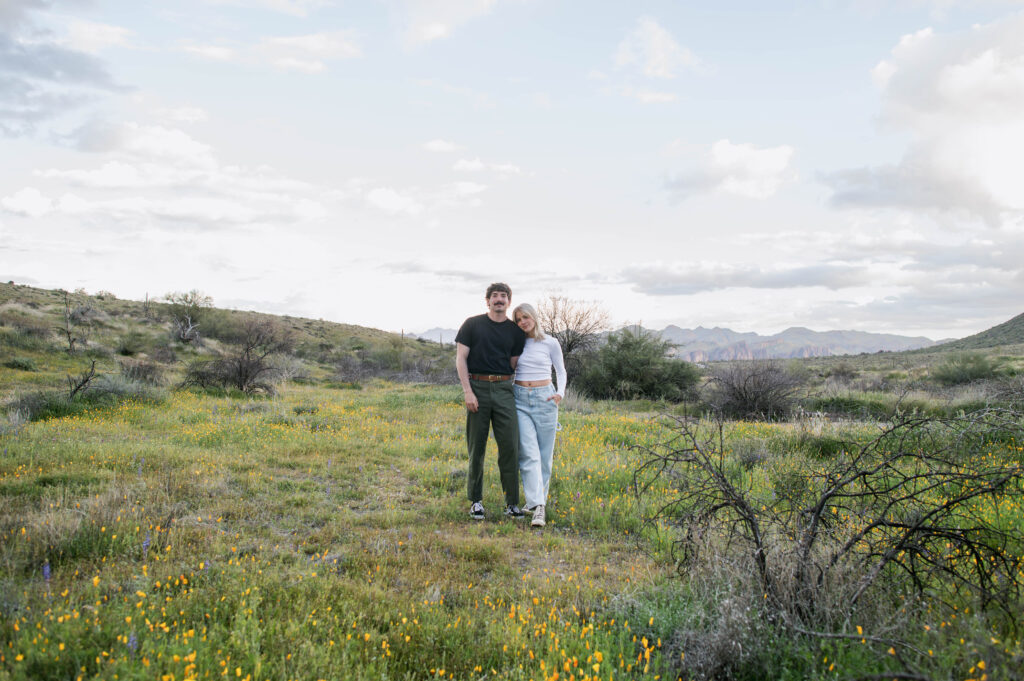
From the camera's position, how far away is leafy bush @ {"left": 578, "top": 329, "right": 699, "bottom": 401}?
846 inches

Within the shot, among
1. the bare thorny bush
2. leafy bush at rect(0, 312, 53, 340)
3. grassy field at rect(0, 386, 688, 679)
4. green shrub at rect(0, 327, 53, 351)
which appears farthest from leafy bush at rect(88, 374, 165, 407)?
leafy bush at rect(0, 312, 53, 340)

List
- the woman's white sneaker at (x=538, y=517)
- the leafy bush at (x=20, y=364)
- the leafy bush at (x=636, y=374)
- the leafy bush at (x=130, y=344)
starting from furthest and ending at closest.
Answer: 1. the leafy bush at (x=130, y=344)
2. the leafy bush at (x=636, y=374)
3. the leafy bush at (x=20, y=364)
4. the woman's white sneaker at (x=538, y=517)

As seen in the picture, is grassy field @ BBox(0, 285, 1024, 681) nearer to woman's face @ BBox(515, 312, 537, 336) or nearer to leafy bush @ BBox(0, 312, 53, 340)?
woman's face @ BBox(515, 312, 537, 336)

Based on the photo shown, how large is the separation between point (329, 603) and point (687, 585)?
8.08 feet

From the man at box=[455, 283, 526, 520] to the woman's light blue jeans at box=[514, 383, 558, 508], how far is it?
0.11 m

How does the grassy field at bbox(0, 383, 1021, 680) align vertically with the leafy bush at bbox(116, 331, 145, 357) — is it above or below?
below

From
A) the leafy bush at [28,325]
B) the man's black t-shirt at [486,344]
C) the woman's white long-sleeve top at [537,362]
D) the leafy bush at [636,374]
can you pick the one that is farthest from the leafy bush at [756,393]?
the leafy bush at [28,325]

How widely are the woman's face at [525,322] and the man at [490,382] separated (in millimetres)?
94

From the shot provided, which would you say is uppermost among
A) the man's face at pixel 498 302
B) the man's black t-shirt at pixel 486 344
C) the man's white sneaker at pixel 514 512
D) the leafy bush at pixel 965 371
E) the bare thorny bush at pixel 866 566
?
the man's face at pixel 498 302

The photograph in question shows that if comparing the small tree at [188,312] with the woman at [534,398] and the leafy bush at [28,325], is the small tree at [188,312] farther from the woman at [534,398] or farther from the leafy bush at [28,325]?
the woman at [534,398]

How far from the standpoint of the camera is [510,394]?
6137mm

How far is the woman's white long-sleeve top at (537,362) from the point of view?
20.4 ft

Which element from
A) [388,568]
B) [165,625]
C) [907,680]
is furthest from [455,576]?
[907,680]

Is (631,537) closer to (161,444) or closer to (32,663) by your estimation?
(32,663)
